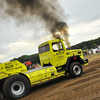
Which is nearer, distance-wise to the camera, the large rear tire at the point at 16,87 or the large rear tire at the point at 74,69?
the large rear tire at the point at 16,87

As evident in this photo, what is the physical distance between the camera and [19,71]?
6.39 meters

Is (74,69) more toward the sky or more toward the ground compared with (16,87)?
more toward the sky

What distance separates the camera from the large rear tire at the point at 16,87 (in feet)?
19.0

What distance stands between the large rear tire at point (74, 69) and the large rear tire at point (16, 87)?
10.0ft

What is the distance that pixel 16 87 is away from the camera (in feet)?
20.1

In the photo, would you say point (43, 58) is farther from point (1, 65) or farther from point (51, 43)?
point (1, 65)

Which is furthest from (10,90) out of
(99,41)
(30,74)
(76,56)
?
(99,41)

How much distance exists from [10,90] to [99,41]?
93.2 m

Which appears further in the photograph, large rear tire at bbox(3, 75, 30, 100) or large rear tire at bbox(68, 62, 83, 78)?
large rear tire at bbox(68, 62, 83, 78)

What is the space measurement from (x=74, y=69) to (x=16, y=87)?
3959 millimetres

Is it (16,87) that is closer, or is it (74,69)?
(16,87)

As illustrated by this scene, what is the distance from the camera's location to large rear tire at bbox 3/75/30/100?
19.0ft

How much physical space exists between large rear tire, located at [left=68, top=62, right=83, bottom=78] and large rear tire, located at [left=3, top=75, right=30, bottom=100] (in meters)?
3.05

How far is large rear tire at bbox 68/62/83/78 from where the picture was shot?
8047 millimetres
